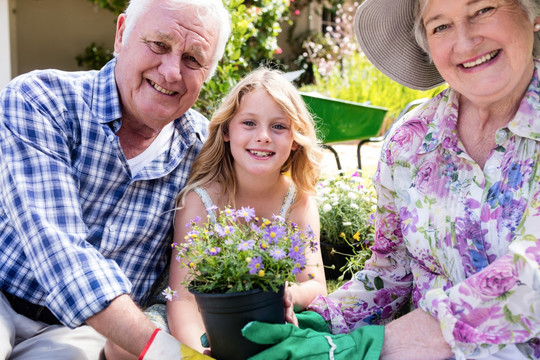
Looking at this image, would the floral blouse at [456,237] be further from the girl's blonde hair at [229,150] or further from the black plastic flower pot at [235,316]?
the girl's blonde hair at [229,150]

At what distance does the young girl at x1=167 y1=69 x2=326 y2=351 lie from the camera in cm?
228

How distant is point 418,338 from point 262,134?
1.09 meters

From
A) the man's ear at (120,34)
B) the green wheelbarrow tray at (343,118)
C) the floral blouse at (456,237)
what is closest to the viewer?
the floral blouse at (456,237)

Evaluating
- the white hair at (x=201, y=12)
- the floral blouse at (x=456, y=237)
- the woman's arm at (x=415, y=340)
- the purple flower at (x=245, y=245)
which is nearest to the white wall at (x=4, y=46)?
the white hair at (x=201, y=12)

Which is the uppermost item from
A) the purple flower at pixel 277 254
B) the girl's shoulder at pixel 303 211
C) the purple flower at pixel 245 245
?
the purple flower at pixel 245 245

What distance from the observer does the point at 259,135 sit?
7.58 ft

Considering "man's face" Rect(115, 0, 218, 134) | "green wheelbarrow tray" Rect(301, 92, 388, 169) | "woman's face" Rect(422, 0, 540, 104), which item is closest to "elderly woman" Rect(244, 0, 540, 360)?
"woman's face" Rect(422, 0, 540, 104)

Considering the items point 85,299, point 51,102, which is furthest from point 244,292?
point 51,102

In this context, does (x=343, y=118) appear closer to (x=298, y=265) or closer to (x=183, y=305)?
(x=183, y=305)

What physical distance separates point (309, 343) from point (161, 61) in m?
1.20

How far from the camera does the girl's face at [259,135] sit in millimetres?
2316

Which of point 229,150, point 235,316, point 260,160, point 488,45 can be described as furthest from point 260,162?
point 488,45

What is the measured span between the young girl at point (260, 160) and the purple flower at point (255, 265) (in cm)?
72

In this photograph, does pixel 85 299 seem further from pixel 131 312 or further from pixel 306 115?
pixel 306 115
